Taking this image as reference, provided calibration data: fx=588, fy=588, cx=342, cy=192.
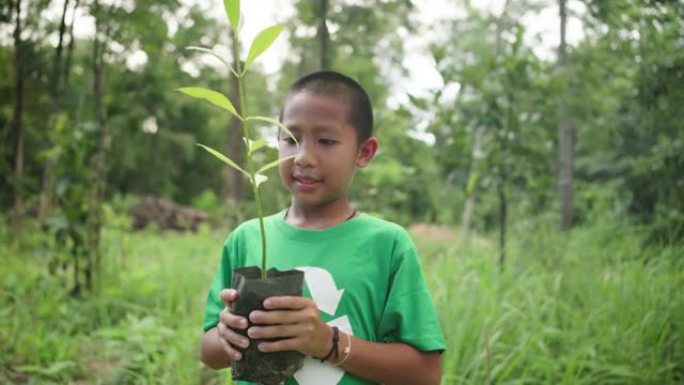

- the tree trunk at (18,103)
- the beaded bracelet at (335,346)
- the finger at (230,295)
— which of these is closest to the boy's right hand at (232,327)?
the finger at (230,295)

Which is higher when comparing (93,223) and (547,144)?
(547,144)

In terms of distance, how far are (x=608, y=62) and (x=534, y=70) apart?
0.83 meters

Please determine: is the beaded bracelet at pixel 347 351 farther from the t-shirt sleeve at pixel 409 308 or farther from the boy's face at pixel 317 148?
the boy's face at pixel 317 148

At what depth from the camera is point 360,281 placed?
1.24 m

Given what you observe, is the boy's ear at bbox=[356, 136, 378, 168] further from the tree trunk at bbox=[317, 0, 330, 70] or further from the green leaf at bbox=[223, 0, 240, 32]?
the tree trunk at bbox=[317, 0, 330, 70]

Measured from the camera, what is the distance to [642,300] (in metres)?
2.96

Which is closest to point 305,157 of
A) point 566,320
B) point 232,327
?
point 232,327

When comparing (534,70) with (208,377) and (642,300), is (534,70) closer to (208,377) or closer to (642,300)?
(642,300)

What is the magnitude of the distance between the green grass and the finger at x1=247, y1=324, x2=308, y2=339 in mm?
1255

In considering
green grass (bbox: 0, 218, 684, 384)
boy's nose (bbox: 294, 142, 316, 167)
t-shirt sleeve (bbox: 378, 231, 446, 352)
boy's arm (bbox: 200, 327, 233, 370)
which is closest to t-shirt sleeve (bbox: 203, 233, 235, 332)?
boy's arm (bbox: 200, 327, 233, 370)

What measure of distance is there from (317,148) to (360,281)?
0.97ft

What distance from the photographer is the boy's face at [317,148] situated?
1240mm

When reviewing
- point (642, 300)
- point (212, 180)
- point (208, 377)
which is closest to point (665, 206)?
point (642, 300)

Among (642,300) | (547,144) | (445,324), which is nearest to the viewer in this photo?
(445,324)
